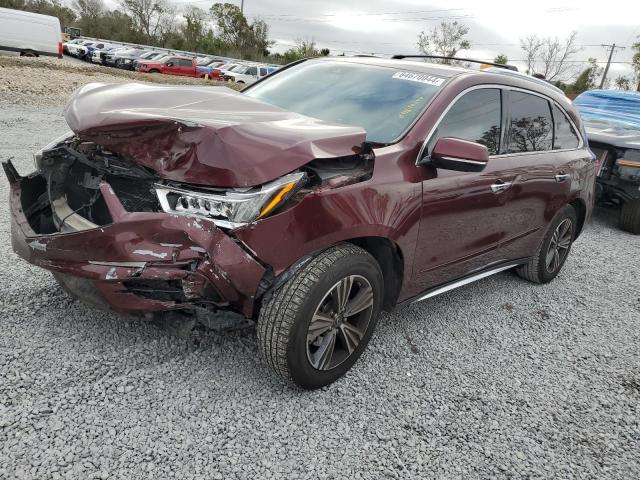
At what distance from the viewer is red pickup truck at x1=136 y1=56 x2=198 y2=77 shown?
2919cm

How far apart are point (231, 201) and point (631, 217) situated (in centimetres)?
654

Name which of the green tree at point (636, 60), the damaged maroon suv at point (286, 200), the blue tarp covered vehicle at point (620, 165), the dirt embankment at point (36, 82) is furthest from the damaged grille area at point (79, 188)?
the green tree at point (636, 60)

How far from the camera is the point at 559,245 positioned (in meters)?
4.56

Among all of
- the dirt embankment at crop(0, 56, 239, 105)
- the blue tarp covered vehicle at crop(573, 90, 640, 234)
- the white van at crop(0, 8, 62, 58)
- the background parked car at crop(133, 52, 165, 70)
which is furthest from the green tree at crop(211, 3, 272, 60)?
the blue tarp covered vehicle at crop(573, 90, 640, 234)

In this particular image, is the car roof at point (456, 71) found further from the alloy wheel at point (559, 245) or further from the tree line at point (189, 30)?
the tree line at point (189, 30)

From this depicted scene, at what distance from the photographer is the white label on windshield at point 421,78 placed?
123 inches

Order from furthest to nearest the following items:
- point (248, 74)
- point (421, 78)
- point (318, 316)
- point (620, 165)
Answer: point (248, 74) → point (620, 165) → point (421, 78) → point (318, 316)

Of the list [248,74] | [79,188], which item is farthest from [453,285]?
[248,74]

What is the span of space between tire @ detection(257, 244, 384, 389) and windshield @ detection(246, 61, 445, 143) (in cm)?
78

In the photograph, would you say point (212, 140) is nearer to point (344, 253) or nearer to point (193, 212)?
point (193, 212)

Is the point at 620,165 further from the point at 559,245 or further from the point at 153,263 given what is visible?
the point at 153,263

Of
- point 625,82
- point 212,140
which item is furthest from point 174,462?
point 625,82

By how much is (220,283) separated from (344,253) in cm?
64

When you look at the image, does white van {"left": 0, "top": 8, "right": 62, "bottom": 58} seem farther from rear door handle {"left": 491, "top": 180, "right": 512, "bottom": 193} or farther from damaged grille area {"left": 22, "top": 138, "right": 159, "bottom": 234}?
rear door handle {"left": 491, "top": 180, "right": 512, "bottom": 193}
